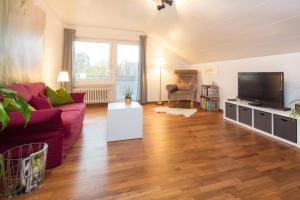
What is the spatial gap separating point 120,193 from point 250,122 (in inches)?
111

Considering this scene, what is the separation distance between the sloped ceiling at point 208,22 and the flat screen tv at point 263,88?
1.74 feet

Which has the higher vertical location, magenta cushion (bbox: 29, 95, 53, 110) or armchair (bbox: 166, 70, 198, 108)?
armchair (bbox: 166, 70, 198, 108)

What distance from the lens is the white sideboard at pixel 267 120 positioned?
2552 millimetres

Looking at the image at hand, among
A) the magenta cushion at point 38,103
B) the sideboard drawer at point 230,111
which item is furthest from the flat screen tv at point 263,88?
the magenta cushion at point 38,103

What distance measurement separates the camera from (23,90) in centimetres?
233

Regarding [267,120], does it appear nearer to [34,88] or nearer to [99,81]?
[34,88]

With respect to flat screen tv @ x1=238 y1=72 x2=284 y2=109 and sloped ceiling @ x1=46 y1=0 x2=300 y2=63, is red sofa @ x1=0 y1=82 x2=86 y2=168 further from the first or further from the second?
flat screen tv @ x1=238 y1=72 x2=284 y2=109

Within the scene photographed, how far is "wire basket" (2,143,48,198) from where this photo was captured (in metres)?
1.49

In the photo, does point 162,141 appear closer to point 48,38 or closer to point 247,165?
point 247,165

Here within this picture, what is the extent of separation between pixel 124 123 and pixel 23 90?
1.41 m

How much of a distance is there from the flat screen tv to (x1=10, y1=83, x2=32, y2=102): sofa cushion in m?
3.75

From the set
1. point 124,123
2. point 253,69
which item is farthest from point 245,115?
point 124,123

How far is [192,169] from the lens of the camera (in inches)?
75.9

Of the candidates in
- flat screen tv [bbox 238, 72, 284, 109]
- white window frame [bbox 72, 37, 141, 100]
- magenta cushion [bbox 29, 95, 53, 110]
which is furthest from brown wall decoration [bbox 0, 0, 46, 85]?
flat screen tv [bbox 238, 72, 284, 109]
